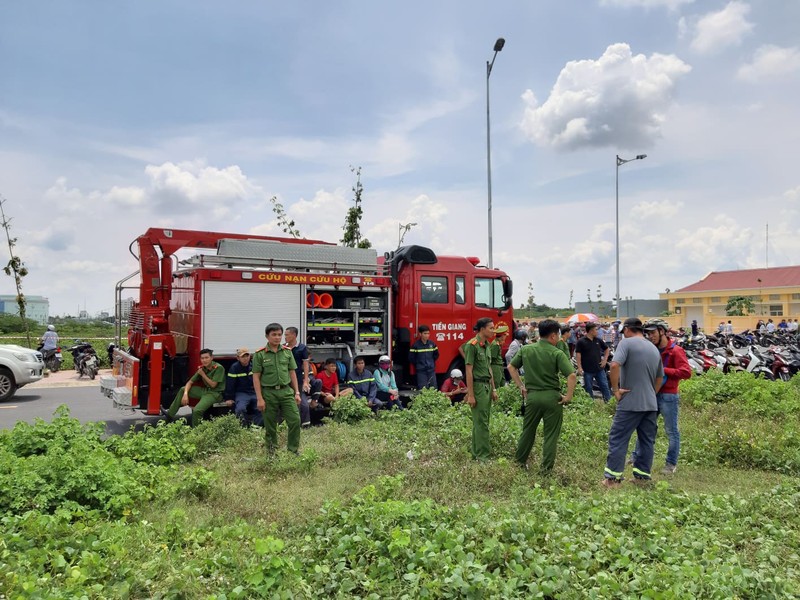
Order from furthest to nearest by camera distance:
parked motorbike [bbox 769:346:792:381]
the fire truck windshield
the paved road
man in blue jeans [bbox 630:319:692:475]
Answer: parked motorbike [bbox 769:346:792:381]
the fire truck windshield
the paved road
man in blue jeans [bbox 630:319:692:475]

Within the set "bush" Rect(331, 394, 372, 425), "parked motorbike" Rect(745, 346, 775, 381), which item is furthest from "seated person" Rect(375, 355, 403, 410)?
"parked motorbike" Rect(745, 346, 775, 381)

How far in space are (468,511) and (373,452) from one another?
2.94 m

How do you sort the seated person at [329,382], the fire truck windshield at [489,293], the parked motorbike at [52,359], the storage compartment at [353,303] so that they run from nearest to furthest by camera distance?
1. the seated person at [329,382]
2. the storage compartment at [353,303]
3. the fire truck windshield at [489,293]
4. the parked motorbike at [52,359]

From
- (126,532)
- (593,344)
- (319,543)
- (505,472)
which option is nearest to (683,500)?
(505,472)

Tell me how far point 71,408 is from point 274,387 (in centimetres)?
723

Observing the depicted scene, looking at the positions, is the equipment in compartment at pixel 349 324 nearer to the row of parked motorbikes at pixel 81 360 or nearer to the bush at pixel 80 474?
the bush at pixel 80 474

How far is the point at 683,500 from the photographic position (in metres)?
5.08

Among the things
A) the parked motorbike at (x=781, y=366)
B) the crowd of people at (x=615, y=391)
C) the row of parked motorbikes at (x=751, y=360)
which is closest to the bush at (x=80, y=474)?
the crowd of people at (x=615, y=391)

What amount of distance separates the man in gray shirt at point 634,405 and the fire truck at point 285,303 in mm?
5238

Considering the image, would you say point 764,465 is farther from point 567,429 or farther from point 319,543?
point 319,543

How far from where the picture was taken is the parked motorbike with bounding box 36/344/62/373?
1808 cm

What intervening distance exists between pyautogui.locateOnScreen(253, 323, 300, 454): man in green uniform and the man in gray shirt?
12.0 feet

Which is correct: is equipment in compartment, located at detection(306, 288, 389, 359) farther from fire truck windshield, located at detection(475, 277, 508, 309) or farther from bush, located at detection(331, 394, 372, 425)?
fire truck windshield, located at detection(475, 277, 508, 309)

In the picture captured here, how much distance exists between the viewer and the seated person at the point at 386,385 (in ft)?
33.7
